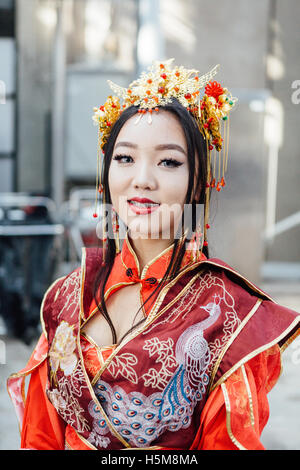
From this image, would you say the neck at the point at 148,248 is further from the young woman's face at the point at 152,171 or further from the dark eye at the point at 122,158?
the dark eye at the point at 122,158

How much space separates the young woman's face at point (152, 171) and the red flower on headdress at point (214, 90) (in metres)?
0.13

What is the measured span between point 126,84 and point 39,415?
4.09m

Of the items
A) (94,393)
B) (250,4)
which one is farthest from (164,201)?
(250,4)

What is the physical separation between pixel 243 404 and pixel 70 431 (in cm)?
44

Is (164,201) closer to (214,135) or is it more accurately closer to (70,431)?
(214,135)

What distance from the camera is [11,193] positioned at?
584 centimetres

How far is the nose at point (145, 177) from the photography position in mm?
1163

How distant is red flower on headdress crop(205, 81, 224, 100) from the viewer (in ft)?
4.11

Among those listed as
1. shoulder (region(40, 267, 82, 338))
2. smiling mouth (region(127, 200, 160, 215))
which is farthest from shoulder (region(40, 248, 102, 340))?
smiling mouth (region(127, 200, 160, 215))

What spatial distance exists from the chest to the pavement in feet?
3.77

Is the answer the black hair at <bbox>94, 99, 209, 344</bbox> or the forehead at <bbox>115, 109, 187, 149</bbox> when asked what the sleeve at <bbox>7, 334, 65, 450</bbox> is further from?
the forehead at <bbox>115, 109, 187, 149</bbox>

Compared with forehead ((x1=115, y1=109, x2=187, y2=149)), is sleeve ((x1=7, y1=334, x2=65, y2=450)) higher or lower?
lower

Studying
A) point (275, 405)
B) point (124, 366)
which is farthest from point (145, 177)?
point (275, 405)

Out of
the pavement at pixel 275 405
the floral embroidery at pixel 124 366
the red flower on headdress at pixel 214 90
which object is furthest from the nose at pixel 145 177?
the pavement at pixel 275 405
